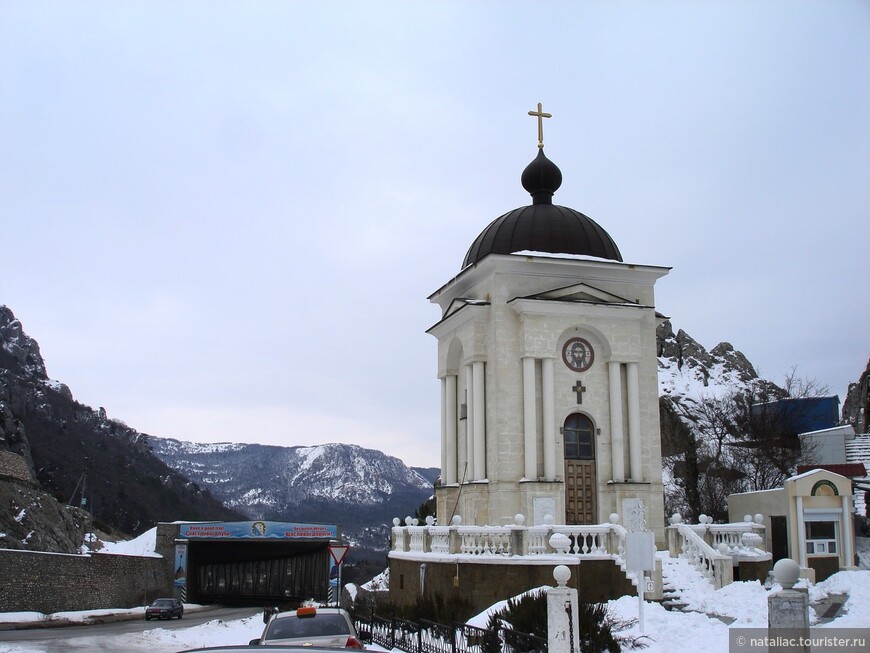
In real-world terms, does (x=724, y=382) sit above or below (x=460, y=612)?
above

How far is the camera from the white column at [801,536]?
23.1m

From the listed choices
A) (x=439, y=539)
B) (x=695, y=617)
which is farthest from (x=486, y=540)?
(x=695, y=617)

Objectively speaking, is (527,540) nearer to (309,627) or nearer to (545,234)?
(309,627)

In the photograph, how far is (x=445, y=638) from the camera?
15828 mm

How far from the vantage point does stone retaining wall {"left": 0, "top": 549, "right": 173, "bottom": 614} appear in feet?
117

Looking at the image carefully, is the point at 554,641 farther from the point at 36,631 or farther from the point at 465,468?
the point at 36,631

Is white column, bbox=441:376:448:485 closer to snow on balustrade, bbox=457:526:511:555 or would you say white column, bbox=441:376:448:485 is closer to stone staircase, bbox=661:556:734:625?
snow on balustrade, bbox=457:526:511:555

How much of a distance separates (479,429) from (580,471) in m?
3.08

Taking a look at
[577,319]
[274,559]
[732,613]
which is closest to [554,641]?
[732,613]

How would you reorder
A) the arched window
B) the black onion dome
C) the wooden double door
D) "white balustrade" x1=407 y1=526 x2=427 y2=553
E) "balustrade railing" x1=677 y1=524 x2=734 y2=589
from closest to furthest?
"balustrade railing" x1=677 y1=524 x2=734 y2=589
"white balustrade" x1=407 y1=526 x2=427 y2=553
the wooden double door
the arched window
the black onion dome

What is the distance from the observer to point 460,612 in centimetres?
1961

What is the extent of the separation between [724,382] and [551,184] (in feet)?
164

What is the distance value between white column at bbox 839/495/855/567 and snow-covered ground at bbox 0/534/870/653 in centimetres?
166

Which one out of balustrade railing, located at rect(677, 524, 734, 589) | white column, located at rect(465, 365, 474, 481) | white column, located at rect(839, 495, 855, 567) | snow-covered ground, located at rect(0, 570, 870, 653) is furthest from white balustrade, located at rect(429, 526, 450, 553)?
white column, located at rect(839, 495, 855, 567)
